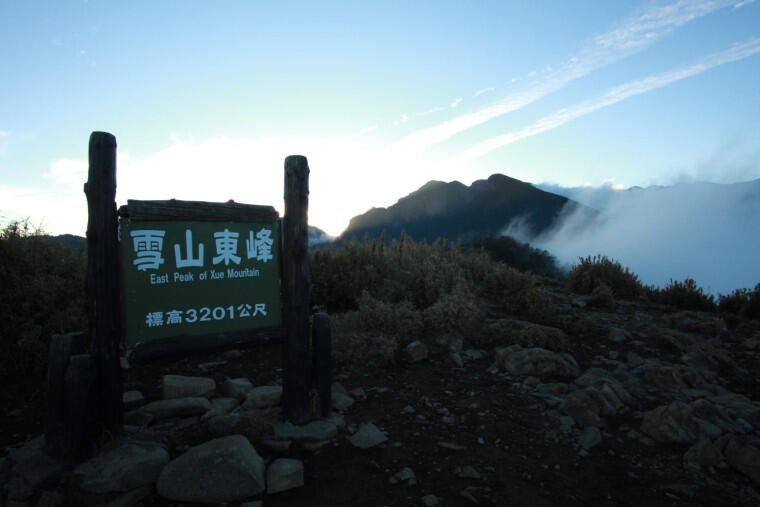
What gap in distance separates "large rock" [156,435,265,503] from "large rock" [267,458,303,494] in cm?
6

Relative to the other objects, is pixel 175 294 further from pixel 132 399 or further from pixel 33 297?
pixel 33 297

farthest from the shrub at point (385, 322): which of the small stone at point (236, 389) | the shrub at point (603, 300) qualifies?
the shrub at point (603, 300)

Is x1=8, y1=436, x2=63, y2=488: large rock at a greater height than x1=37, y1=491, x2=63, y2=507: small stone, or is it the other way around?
x1=8, y1=436, x2=63, y2=488: large rock

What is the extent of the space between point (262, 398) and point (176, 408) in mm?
803

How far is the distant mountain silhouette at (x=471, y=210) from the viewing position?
52.7 metres

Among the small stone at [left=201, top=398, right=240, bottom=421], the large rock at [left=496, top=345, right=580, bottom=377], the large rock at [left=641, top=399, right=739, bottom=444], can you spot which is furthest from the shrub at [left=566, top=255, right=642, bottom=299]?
the small stone at [left=201, top=398, right=240, bottom=421]

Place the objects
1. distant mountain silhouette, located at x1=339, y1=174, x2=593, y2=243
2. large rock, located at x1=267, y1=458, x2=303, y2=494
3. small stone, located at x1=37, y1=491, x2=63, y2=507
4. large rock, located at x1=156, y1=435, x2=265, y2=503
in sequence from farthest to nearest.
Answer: distant mountain silhouette, located at x1=339, y1=174, x2=593, y2=243 → large rock, located at x1=267, y1=458, x2=303, y2=494 → large rock, located at x1=156, y1=435, x2=265, y2=503 → small stone, located at x1=37, y1=491, x2=63, y2=507

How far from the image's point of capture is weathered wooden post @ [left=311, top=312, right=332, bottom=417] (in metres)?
4.44

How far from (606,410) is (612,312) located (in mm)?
5038

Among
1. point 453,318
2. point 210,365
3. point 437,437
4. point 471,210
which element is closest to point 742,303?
point 453,318

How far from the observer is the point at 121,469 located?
3.37 meters

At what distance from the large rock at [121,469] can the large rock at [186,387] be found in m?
1.19

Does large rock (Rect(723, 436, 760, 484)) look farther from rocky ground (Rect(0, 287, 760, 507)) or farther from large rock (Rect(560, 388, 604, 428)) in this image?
large rock (Rect(560, 388, 604, 428))

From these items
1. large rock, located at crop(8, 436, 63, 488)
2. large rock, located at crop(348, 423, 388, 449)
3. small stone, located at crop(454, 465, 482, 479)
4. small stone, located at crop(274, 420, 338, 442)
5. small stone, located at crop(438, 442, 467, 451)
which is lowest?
small stone, located at crop(454, 465, 482, 479)
